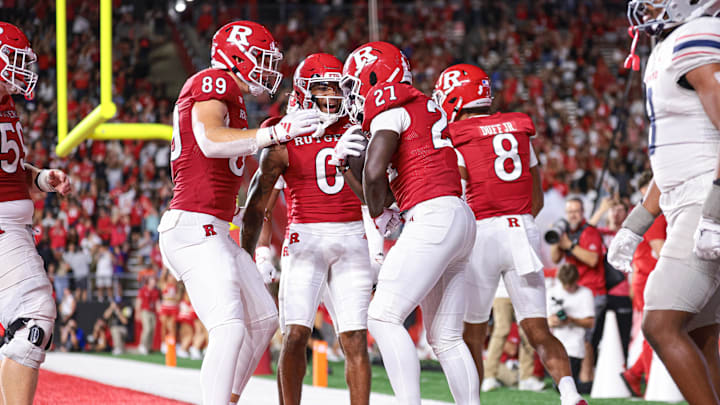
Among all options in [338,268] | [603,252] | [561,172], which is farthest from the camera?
[561,172]

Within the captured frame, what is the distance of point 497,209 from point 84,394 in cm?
382

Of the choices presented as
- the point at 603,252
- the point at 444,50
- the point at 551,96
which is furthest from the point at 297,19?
the point at 603,252

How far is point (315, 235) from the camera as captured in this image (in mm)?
5043

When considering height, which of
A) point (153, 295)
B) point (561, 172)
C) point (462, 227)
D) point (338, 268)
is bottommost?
point (153, 295)

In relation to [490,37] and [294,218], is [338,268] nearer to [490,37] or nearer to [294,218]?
[294,218]

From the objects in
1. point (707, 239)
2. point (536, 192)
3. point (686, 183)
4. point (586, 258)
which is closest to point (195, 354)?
point (586, 258)

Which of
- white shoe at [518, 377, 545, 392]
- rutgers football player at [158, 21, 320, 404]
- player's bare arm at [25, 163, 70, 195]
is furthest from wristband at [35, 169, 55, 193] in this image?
white shoe at [518, 377, 545, 392]

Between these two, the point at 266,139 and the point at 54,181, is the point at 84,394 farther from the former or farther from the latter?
the point at 266,139

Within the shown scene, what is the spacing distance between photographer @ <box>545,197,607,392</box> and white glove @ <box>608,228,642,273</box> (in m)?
3.81

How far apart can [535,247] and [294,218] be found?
1456mm

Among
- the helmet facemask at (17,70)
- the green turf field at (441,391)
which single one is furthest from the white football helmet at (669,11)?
the green turf field at (441,391)

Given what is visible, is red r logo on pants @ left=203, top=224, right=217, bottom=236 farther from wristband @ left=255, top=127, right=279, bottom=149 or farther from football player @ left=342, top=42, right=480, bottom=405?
football player @ left=342, top=42, right=480, bottom=405

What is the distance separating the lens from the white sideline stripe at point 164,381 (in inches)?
262

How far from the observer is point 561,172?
1470 cm
